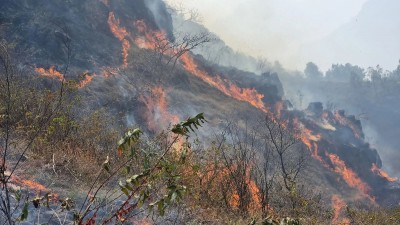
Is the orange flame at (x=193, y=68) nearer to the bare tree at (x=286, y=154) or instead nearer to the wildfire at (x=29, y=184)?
the bare tree at (x=286, y=154)

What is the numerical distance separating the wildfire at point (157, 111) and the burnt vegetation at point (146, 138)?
0.49 ft

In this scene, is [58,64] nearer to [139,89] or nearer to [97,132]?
[139,89]

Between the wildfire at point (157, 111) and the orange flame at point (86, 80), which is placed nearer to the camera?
the orange flame at point (86, 80)

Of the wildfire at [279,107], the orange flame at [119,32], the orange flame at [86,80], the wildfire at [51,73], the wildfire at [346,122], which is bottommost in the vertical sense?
the wildfire at [51,73]

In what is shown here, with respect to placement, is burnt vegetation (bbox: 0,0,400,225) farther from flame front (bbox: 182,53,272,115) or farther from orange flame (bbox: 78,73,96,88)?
flame front (bbox: 182,53,272,115)

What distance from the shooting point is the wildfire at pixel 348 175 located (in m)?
56.4

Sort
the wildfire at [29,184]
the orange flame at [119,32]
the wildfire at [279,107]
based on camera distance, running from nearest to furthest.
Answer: the wildfire at [29,184], the orange flame at [119,32], the wildfire at [279,107]

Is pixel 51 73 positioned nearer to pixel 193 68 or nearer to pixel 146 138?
pixel 146 138

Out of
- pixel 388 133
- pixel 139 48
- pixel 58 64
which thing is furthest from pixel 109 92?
pixel 388 133

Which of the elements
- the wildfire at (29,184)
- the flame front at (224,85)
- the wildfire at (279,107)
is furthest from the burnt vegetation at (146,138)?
the wildfire at (279,107)

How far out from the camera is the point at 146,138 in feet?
74.1

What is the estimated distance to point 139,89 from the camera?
35.5m

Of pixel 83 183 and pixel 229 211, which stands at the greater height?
pixel 229 211

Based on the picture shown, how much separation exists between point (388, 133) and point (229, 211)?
131 metres
